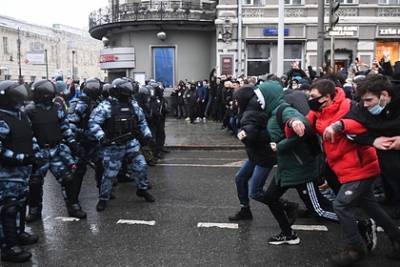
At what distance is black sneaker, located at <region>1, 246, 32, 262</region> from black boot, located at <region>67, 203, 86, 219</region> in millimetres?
1439

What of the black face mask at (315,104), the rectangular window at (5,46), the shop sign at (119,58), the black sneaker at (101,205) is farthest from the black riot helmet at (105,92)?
the rectangular window at (5,46)

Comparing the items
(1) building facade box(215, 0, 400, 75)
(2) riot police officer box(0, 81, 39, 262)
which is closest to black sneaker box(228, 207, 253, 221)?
(2) riot police officer box(0, 81, 39, 262)

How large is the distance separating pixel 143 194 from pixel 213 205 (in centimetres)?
102

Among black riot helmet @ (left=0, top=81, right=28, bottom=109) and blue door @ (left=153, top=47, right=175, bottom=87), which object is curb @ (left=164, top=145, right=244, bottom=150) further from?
blue door @ (left=153, top=47, right=175, bottom=87)

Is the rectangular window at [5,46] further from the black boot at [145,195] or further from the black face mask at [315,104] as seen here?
the black face mask at [315,104]

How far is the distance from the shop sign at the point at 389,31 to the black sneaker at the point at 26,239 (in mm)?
19173

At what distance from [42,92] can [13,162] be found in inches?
54.3

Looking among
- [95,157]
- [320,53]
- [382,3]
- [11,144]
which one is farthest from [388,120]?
[382,3]

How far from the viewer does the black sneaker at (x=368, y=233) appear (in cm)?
493

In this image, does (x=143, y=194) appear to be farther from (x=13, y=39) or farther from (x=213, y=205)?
(x=13, y=39)

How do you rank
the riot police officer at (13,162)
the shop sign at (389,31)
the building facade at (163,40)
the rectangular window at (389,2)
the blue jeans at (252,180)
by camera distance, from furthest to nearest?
the building facade at (163,40) → the rectangular window at (389,2) → the shop sign at (389,31) → the blue jeans at (252,180) → the riot police officer at (13,162)

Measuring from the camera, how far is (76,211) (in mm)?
6418

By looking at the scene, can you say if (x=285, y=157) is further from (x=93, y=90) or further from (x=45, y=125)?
(x=93, y=90)

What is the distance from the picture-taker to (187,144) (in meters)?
12.9
